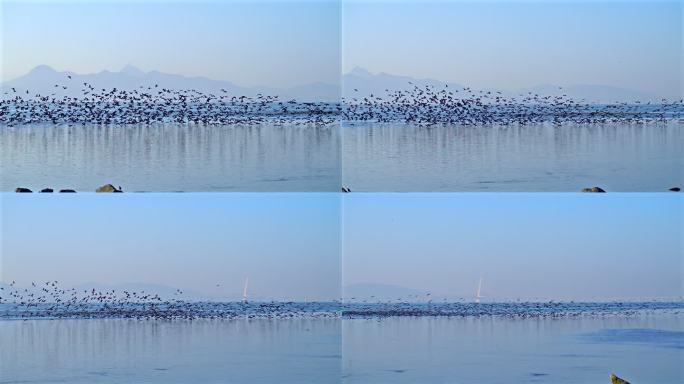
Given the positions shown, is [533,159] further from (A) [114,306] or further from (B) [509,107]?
(A) [114,306]

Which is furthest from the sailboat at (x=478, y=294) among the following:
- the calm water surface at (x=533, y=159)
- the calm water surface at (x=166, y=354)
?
the calm water surface at (x=166, y=354)

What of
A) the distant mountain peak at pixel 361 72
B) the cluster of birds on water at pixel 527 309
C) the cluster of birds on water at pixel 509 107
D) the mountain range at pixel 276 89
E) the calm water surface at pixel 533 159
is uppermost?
the distant mountain peak at pixel 361 72

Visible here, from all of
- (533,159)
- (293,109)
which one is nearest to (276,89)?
(293,109)

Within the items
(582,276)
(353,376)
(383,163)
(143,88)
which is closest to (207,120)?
(143,88)

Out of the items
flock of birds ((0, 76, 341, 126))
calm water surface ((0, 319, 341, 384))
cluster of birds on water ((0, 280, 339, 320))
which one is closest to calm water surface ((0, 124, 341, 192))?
flock of birds ((0, 76, 341, 126))

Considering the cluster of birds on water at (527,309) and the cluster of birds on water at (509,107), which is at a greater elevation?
the cluster of birds on water at (509,107)

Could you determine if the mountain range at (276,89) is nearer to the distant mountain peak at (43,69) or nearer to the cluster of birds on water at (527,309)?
the distant mountain peak at (43,69)

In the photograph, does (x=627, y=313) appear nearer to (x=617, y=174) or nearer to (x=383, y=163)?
(x=617, y=174)
